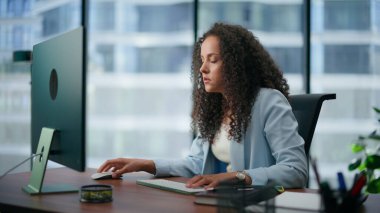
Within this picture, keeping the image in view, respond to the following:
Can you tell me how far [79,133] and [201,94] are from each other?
85 centimetres

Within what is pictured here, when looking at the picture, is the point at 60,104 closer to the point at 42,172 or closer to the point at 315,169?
the point at 42,172

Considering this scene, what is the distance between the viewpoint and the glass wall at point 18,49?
13.0ft

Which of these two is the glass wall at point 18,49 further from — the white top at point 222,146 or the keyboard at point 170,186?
the keyboard at point 170,186

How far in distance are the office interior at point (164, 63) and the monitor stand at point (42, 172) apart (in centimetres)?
236

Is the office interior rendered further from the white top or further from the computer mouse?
the computer mouse

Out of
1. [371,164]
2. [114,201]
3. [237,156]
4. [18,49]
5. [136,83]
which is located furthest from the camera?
[136,83]

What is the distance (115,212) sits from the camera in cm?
113

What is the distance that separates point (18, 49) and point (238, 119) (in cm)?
275

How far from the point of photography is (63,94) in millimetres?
1371

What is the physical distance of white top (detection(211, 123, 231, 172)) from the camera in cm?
184

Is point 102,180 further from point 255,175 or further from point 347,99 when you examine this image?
point 347,99

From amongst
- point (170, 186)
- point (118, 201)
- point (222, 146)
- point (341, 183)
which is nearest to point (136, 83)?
point (222, 146)

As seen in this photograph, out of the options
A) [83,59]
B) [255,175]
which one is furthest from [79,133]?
[255,175]

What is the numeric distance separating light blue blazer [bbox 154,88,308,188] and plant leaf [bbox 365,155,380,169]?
0.74 feet
